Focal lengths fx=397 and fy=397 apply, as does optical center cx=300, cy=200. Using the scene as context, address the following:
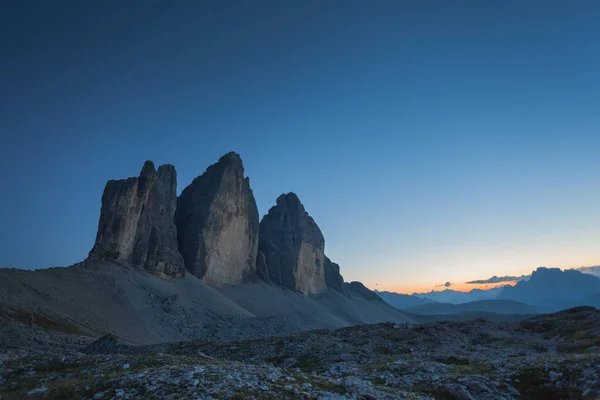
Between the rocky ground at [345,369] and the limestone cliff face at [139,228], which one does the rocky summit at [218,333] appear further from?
the limestone cliff face at [139,228]

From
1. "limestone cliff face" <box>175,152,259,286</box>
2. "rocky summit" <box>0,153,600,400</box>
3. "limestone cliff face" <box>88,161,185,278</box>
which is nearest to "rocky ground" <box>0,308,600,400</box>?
"rocky summit" <box>0,153,600,400</box>

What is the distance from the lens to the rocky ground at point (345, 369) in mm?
14969

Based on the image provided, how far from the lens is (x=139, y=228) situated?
121 m

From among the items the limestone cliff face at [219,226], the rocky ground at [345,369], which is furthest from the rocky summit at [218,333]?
the limestone cliff face at [219,226]

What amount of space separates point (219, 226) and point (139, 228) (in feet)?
122

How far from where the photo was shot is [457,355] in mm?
31438

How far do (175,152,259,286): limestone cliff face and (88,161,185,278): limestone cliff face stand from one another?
37.5ft

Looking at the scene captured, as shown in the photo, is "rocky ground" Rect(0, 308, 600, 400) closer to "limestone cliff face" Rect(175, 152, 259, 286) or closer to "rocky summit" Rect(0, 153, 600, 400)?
"rocky summit" Rect(0, 153, 600, 400)

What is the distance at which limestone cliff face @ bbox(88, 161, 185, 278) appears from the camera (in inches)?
4348

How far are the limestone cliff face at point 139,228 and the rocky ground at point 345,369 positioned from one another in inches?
2698

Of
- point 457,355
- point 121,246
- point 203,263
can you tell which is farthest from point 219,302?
point 457,355

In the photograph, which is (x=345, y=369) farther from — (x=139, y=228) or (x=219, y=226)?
(x=219, y=226)

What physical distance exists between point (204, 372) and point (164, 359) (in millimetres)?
8118

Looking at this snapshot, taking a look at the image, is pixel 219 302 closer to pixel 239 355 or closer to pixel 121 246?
pixel 121 246
